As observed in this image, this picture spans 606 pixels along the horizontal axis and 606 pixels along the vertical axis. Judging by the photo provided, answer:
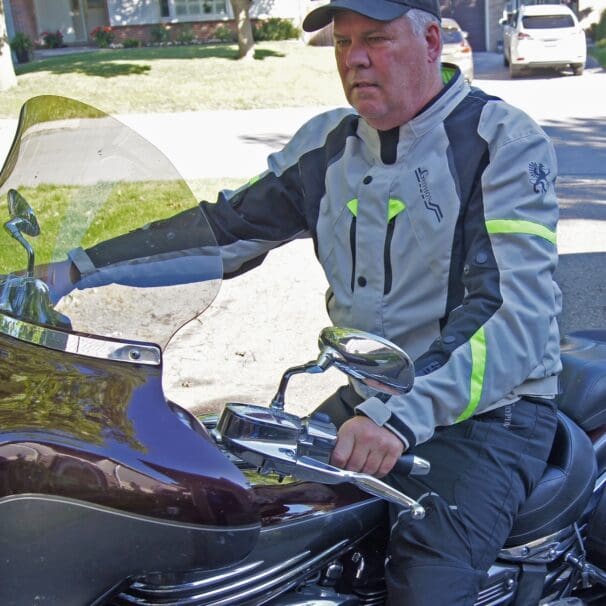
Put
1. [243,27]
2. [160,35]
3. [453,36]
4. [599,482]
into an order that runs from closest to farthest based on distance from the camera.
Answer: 1. [599,482]
2. [453,36]
3. [243,27]
4. [160,35]

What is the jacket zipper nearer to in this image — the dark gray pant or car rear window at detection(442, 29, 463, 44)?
the dark gray pant

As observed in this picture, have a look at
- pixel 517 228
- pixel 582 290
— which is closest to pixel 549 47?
pixel 582 290

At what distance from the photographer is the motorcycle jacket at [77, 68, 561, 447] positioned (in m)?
2.08

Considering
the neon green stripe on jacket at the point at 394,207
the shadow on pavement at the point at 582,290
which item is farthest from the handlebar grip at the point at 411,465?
the shadow on pavement at the point at 582,290

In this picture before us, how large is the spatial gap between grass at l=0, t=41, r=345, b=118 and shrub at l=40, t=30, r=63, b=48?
36.5ft

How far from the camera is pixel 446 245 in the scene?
2.34m

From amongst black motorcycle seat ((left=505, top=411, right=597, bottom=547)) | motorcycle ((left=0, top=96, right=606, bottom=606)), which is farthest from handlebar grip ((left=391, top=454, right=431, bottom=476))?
black motorcycle seat ((left=505, top=411, right=597, bottom=547))

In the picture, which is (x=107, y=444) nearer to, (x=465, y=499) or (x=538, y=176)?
(x=465, y=499)

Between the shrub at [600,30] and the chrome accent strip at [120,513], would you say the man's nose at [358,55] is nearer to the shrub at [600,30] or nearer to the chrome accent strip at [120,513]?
the chrome accent strip at [120,513]

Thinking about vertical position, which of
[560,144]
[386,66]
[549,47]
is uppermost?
[386,66]

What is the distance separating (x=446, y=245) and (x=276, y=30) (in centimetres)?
3210

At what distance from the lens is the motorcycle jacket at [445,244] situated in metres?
2.08

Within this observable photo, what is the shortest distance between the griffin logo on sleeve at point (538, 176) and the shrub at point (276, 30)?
31.8 metres

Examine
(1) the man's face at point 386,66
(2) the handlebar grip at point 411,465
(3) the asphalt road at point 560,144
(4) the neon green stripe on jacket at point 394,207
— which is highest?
(1) the man's face at point 386,66
